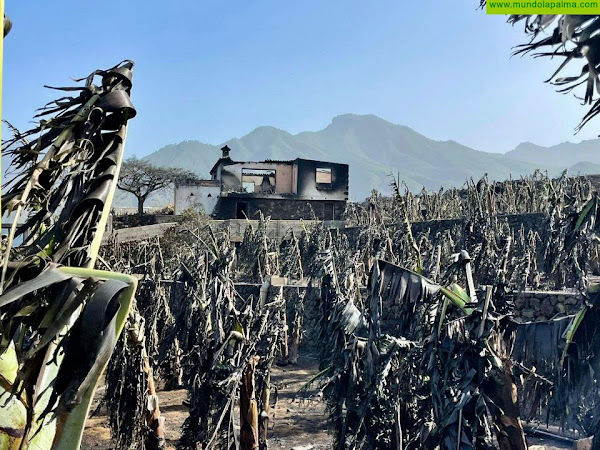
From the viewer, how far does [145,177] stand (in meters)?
42.2

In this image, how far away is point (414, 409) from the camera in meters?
7.61

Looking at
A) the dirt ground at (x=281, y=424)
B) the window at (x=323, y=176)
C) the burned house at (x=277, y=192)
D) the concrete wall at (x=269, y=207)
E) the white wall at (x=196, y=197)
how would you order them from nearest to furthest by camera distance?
the dirt ground at (x=281, y=424) < the concrete wall at (x=269, y=207) < the burned house at (x=277, y=192) < the white wall at (x=196, y=197) < the window at (x=323, y=176)

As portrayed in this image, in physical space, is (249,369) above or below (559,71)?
below

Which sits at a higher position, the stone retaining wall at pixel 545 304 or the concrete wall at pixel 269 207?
the concrete wall at pixel 269 207

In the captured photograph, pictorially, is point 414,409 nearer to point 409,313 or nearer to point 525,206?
point 409,313

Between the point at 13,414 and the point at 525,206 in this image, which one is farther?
the point at 525,206

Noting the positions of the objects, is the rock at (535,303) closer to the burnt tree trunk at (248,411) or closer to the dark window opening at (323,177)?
the burnt tree trunk at (248,411)

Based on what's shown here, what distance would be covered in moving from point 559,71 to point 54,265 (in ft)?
12.6

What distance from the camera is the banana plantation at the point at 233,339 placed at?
2.50 meters

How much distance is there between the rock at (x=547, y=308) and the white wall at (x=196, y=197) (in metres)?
27.2

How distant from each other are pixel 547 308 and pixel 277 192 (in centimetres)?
2726

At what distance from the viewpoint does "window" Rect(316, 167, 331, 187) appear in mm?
39500

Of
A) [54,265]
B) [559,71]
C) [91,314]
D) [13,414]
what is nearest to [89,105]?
[54,265]

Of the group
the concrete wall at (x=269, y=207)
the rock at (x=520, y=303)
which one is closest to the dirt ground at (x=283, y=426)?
the rock at (x=520, y=303)
